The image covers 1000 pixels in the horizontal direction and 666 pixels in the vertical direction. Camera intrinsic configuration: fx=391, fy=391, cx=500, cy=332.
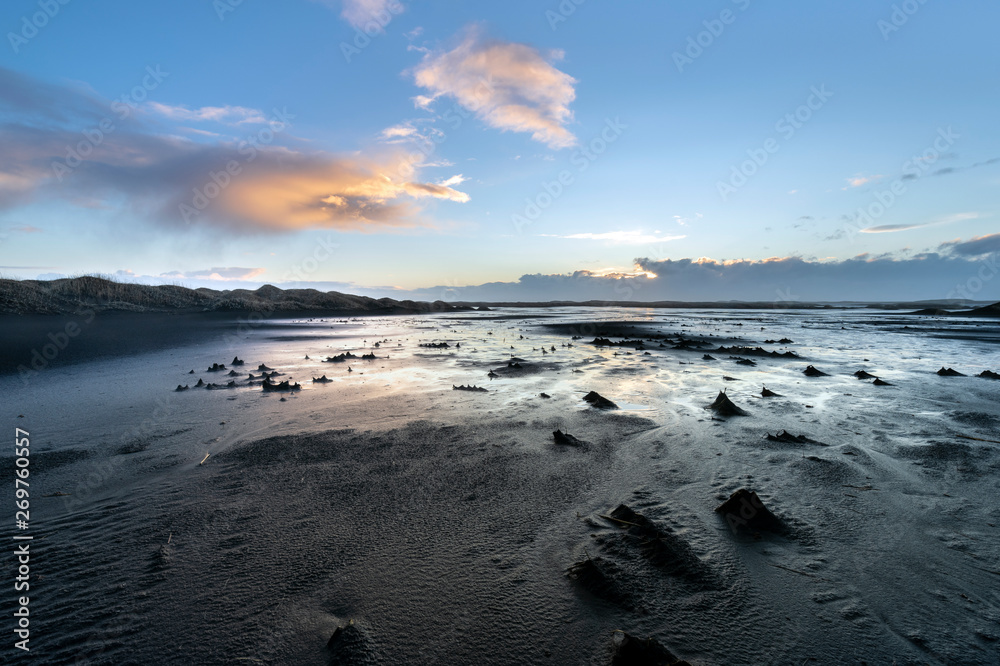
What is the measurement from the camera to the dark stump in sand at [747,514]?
3.71 meters

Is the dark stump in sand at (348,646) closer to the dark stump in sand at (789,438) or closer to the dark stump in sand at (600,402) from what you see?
the dark stump in sand at (789,438)

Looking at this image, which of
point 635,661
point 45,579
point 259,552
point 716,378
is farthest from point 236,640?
point 716,378

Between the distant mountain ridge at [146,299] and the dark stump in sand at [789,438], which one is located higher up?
the distant mountain ridge at [146,299]

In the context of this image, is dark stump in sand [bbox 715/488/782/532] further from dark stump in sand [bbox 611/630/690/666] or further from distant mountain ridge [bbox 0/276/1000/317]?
distant mountain ridge [bbox 0/276/1000/317]

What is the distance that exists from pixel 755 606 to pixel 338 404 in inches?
309

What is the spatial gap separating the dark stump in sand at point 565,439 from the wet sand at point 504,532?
132 millimetres

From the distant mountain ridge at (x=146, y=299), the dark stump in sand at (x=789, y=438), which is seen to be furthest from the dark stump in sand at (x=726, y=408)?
the distant mountain ridge at (x=146, y=299)

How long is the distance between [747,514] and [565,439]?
266 centimetres

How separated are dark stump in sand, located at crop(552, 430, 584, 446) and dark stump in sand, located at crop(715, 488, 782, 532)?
91.6 inches

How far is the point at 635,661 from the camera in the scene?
2.22m

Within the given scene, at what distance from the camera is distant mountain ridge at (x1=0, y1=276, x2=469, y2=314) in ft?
97.8

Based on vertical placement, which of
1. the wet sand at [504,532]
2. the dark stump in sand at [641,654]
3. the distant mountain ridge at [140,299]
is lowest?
the wet sand at [504,532]

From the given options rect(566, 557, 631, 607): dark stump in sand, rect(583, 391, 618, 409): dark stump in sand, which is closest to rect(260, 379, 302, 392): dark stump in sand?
rect(583, 391, 618, 409): dark stump in sand

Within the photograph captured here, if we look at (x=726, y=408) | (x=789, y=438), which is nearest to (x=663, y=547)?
(x=789, y=438)
